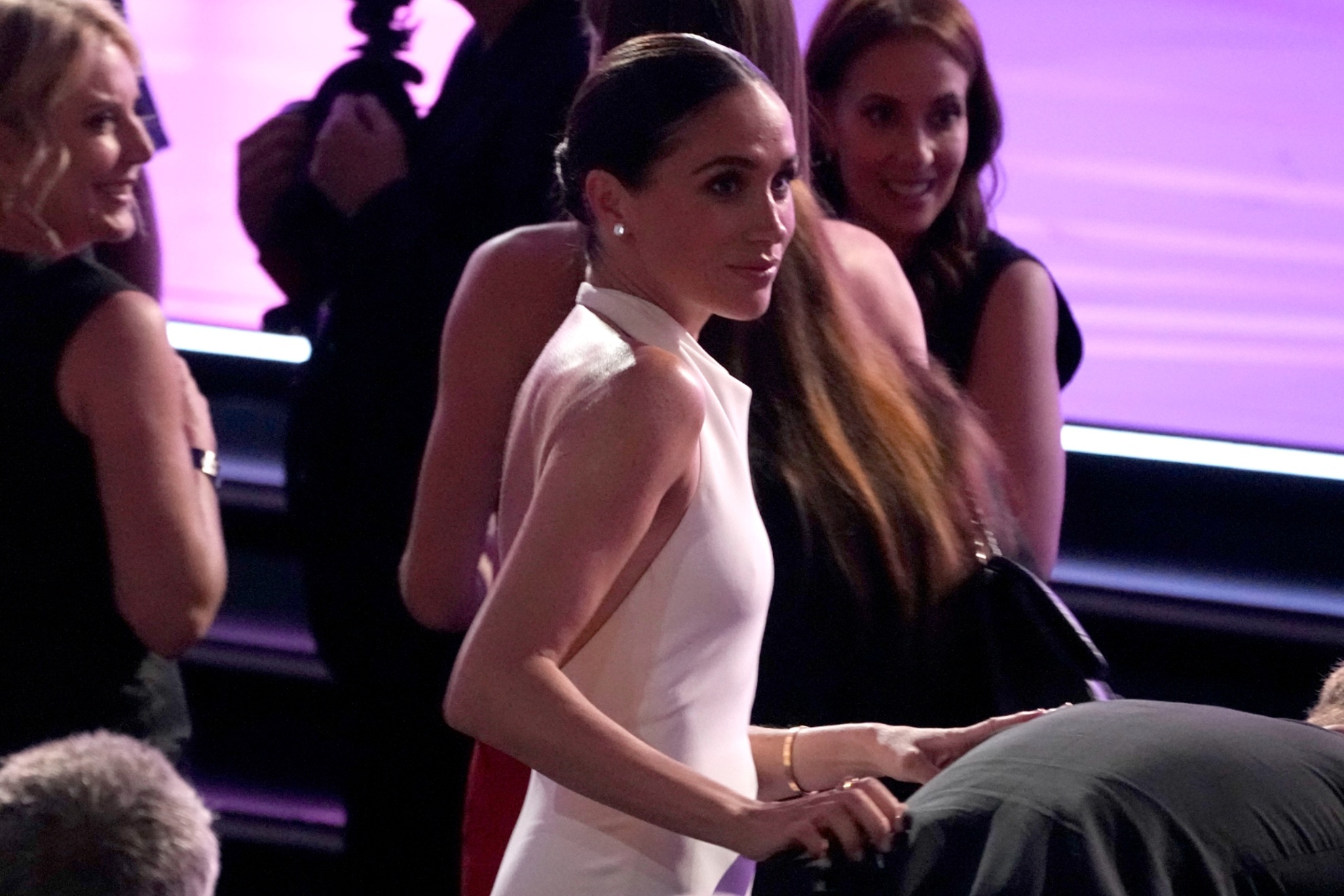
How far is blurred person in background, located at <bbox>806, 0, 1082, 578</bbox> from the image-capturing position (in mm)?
2184

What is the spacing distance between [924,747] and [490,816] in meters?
0.46

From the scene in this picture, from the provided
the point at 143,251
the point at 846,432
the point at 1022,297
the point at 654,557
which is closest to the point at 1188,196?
the point at 1022,297

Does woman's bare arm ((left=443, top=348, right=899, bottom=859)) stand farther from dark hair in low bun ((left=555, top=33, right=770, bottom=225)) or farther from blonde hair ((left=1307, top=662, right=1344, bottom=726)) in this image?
blonde hair ((left=1307, top=662, right=1344, bottom=726))

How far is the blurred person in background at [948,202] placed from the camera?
2.18 metres

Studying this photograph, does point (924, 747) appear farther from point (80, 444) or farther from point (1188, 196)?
point (1188, 196)

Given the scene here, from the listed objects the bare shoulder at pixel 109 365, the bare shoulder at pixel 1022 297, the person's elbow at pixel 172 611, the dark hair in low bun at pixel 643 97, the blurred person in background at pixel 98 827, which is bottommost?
the person's elbow at pixel 172 611

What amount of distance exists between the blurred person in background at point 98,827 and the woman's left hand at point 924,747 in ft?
1.62

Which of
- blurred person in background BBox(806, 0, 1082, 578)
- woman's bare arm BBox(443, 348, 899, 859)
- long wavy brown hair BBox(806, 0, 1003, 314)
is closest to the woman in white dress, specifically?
woman's bare arm BBox(443, 348, 899, 859)

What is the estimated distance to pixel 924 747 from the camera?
1.30m

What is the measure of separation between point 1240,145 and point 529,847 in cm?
237

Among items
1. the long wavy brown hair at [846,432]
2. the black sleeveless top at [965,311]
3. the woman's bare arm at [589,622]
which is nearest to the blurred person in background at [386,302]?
the black sleeveless top at [965,311]

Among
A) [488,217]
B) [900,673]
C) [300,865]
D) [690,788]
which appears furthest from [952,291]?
[300,865]

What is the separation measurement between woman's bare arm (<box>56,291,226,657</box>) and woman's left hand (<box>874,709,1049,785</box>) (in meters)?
0.84

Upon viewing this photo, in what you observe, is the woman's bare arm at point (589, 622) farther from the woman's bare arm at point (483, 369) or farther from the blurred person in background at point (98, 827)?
the woman's bare arm at point (483, 369)
